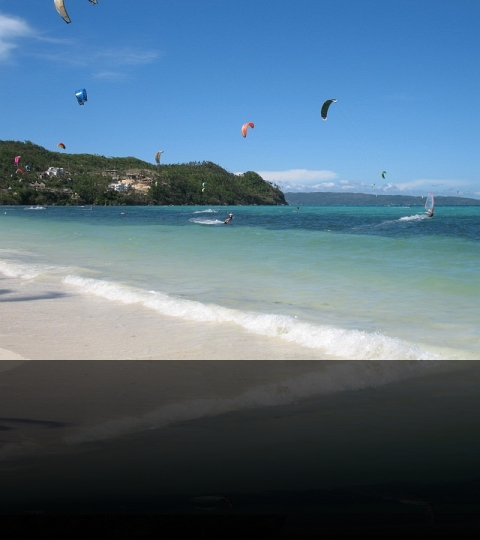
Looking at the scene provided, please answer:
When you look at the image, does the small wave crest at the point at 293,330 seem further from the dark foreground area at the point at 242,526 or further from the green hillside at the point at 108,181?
the green hillside at the point at 108,181

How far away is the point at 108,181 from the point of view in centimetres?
10462

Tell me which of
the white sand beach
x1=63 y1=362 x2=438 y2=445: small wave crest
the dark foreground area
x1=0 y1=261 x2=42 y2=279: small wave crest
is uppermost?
the dark foreground area

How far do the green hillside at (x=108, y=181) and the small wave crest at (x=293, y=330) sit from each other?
86850mm

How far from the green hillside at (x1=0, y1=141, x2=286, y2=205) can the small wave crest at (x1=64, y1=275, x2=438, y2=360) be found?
8685 centimetres

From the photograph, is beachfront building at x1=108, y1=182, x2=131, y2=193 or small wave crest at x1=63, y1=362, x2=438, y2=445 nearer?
small wave crest at x1=63, y1=362, x2=438, y2=445

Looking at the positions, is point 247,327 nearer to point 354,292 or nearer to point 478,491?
point 354,292

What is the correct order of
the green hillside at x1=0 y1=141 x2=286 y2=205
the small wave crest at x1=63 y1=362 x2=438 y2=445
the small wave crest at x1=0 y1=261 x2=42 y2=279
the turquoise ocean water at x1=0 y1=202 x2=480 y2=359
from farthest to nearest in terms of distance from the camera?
the green hillside at x1=0 y1=141 x2=286 y2=205, the small wave crest at x1=0 y1=261 x2=42 y2=279, the turquoise ocean water at x1=0 y1=202 x2=480 y2=359, the small wave crest at x1=63 y1=362 x2=438 y2=445

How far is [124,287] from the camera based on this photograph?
931 centimetres

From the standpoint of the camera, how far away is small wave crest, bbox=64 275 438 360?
5246 mm

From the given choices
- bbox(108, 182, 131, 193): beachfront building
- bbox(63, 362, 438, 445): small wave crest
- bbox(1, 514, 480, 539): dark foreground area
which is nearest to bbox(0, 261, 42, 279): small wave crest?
bbox(63, 362, 438, 445): small wave crest

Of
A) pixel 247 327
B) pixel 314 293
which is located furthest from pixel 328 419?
pixel 314 293

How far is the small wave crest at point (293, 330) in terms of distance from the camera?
5.25 metres

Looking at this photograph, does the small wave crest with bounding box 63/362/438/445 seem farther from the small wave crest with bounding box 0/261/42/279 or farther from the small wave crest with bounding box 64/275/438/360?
the small wave crest with bounding box 0/261/42/279

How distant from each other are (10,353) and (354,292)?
537cm
